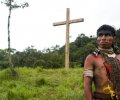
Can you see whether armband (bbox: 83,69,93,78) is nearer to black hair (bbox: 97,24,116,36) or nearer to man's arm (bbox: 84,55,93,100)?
man's arm (bbox: 84,55,93,100)

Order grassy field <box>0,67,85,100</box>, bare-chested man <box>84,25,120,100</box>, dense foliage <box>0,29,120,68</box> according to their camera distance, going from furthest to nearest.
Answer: dense foliage <box>0,29,120,68</box>
grassy field <box>0,67,85,100</box>
bare-chested man <box>84,25,120,100</box>

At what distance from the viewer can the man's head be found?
3.51m

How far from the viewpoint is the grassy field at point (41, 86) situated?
766 cm

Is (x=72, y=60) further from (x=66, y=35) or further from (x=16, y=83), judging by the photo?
(x=16, y=83)

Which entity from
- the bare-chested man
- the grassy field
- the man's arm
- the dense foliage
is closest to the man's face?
the bare-chested man

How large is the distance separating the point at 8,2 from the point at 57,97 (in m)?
4.15

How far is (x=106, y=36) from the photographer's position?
3.52 meters

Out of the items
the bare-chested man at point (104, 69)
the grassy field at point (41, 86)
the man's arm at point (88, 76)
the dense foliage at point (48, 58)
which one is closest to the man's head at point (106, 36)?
the bare-chested man at point (104, 69)

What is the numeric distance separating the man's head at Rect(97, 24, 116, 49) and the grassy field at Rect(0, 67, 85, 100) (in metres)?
3.69

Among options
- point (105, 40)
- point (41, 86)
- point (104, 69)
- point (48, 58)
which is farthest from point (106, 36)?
point (48, 58)

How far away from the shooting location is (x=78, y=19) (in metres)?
12.8

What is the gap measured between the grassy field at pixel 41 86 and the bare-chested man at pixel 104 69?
3.68 meters

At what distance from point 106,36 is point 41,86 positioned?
17.5 feet

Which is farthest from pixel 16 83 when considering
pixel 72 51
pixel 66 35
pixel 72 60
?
pixel 72 51
